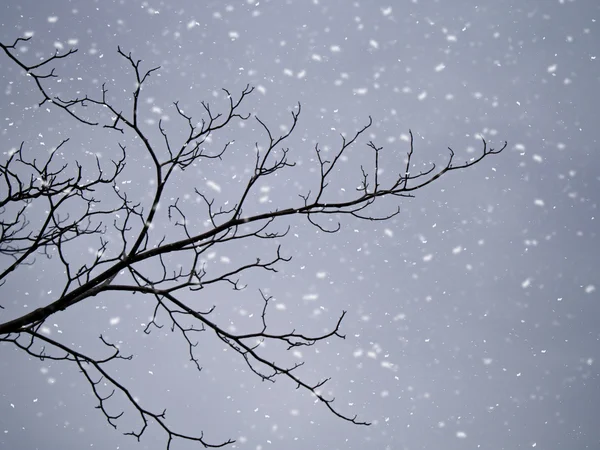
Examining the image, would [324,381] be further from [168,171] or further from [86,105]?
[86,105]

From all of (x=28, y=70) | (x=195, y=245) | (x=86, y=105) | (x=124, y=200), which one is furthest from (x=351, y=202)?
(x=28, y=70)

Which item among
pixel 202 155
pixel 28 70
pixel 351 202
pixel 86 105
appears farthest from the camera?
pixel 202 155

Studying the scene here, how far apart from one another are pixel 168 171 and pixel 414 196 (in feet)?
4.25

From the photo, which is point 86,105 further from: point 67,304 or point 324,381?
point 324,381

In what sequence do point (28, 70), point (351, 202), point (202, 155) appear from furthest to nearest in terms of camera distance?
1. point (202, 155)
2. point (28, 70)
3. point (351, 202)

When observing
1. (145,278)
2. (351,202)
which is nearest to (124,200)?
(145,278)

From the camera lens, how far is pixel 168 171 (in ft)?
8.84

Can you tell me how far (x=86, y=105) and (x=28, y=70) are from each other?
12.7 inches

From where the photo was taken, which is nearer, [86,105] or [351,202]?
[351,202]

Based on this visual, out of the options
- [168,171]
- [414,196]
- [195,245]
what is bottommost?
[195,245]

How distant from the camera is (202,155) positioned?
119 inches

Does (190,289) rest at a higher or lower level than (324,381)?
higher

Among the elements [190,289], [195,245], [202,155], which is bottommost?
[190,289]

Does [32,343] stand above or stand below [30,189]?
below
